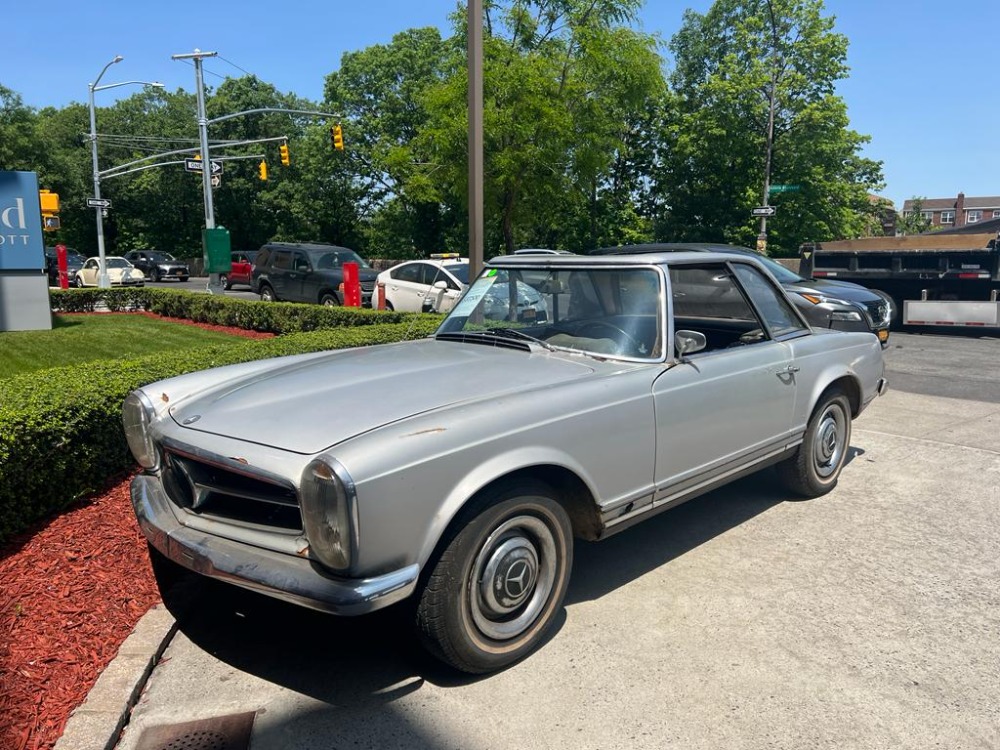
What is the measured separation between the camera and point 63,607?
3.43m

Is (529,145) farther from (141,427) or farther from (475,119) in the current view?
(141,427)

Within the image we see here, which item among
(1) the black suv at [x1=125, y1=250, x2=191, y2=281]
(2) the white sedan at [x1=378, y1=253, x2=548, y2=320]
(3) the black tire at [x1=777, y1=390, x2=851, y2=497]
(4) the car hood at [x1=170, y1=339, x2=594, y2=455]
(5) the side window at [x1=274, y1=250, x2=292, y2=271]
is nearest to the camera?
(4) the car hood at [x1=170, y1=339, x2=594, y2=455]

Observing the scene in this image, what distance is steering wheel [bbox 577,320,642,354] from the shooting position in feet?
12.7

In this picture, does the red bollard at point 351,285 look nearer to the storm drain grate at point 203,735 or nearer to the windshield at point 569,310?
the windshield at point 569,310

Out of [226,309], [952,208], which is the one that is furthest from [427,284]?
[952,208]

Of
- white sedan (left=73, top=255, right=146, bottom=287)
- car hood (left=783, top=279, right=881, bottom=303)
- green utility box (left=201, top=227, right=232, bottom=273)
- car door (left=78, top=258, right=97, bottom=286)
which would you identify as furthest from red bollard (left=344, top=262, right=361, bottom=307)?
car door (left=78, top=258, right=97, bottom=286)

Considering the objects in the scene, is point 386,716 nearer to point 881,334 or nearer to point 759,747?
point 759,747

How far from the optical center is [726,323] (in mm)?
5105

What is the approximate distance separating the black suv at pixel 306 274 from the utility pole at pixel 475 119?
399 inches

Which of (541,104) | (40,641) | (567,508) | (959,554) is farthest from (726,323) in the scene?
(541,104)

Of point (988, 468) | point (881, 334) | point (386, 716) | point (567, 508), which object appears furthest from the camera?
point (881, 334)

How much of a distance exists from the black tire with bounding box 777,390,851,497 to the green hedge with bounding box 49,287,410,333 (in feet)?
19.3

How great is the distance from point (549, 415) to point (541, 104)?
1671 cm

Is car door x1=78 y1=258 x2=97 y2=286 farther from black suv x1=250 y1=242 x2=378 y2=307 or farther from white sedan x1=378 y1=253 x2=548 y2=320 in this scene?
white sedan x1=378 y1=253 x2=548 y2=320
